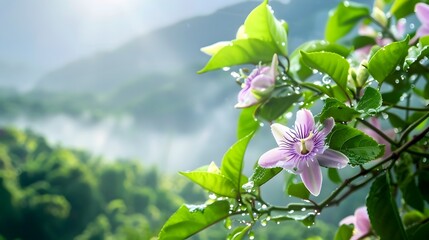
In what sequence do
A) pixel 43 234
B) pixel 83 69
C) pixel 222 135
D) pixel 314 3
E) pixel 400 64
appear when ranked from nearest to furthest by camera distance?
pixel 400 64, pixel 314 3, pixel 222 135, pixel 83 69, pixel 43 234

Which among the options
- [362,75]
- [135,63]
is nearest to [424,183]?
[362,75]

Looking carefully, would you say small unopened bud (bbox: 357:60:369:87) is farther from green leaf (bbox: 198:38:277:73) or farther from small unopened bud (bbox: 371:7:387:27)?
small unopened bud (bbox: 371:7:387:27)

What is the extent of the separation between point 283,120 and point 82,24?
9.64ft

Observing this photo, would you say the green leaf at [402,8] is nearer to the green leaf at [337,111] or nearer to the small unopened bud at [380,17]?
the small unopened bud at [380,17]

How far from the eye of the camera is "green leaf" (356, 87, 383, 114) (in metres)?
0.29

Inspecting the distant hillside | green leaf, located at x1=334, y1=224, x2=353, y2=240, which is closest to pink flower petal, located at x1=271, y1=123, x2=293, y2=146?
green leaf, located at x1=334, y1=224, x2=353, y2=240

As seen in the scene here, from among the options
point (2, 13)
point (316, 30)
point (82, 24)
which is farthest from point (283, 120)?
point (2, 13)

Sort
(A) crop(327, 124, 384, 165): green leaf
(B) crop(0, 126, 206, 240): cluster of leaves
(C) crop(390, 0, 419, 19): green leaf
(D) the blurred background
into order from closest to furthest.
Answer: (A) crop(327, 124, 384, 165): green leaf
(C) crop(390, 0, 419, 19): green leaf
(D) the blurred background
(B) crop(0, 126, 206, 240): cluster of leaves

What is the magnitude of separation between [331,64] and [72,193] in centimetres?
429

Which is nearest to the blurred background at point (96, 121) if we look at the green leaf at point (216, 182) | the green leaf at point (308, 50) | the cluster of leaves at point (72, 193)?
the cluster of leaves at point (72, 193)

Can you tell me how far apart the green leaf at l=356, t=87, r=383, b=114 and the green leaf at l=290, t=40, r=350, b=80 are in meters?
0.11

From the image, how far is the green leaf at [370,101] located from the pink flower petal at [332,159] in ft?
0.09

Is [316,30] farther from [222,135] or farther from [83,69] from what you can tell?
[83,69]

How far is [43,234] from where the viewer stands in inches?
163
